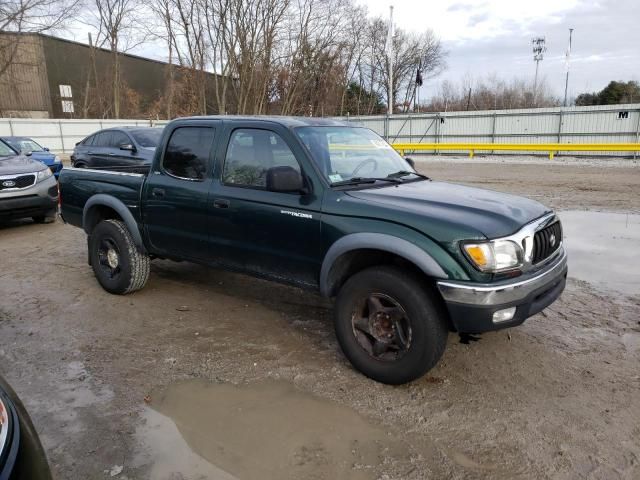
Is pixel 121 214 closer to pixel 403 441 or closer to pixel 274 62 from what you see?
pixel 403 441

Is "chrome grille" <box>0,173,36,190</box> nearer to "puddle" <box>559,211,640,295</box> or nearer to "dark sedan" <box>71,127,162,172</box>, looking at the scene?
"dark sedan" <box>71,127,162,172</box>

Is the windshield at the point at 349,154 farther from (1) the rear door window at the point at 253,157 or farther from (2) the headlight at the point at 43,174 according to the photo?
(2) the headlight at the point at 43,174

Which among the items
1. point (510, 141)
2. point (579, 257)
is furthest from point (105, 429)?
point (510, 141)

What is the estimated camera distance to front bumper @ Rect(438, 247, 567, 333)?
3.03m

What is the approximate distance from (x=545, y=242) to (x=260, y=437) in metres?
2.29

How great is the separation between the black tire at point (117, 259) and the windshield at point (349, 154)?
234cm

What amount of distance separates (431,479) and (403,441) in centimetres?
34

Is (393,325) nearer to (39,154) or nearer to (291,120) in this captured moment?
(291,120)

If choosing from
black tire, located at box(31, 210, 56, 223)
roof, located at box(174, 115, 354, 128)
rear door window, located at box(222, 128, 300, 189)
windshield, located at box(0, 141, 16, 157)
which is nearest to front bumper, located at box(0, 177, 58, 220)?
black tire, located at box(31, 210, 56, 223)

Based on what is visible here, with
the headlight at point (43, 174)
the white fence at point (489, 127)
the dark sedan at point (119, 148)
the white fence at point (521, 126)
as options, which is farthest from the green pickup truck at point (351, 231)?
the white fence at point (489, 127)

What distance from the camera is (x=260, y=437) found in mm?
2939

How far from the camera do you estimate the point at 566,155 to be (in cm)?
2291

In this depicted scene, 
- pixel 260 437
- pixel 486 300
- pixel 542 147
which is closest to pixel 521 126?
pixel 542 147

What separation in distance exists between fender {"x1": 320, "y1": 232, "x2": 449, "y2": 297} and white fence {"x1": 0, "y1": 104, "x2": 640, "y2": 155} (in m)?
23.7
